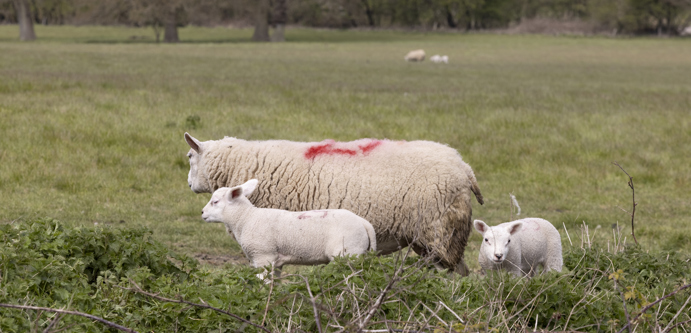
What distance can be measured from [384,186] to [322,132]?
7.91m

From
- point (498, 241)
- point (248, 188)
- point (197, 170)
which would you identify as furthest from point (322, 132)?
point (498, 241)

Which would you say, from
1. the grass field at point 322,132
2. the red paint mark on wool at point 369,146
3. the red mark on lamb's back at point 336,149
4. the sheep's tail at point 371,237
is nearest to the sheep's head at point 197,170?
the grass field at point 322,132

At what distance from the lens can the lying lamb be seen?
5.73m

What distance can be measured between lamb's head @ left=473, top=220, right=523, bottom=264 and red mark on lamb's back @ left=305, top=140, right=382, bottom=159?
1.45m

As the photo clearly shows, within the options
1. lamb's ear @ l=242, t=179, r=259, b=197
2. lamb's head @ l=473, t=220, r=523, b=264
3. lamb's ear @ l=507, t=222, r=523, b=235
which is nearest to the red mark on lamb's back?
lamb's ear @ l=242, t=179, r=259, b=197

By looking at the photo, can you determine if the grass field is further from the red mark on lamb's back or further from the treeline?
the treeline

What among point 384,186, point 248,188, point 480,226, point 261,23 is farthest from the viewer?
point 261,23

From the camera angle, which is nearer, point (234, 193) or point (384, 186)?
point (234, 193)

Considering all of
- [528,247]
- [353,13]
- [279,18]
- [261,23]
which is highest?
[528,247]

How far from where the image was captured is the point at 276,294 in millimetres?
4734

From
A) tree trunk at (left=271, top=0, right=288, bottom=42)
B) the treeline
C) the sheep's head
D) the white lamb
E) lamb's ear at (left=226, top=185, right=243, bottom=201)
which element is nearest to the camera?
the white lamb

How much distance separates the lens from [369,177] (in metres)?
6.70

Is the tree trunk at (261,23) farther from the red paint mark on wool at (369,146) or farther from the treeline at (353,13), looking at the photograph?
the red paint mark on wool at (369,146)

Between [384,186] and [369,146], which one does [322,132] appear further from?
[384,186]
